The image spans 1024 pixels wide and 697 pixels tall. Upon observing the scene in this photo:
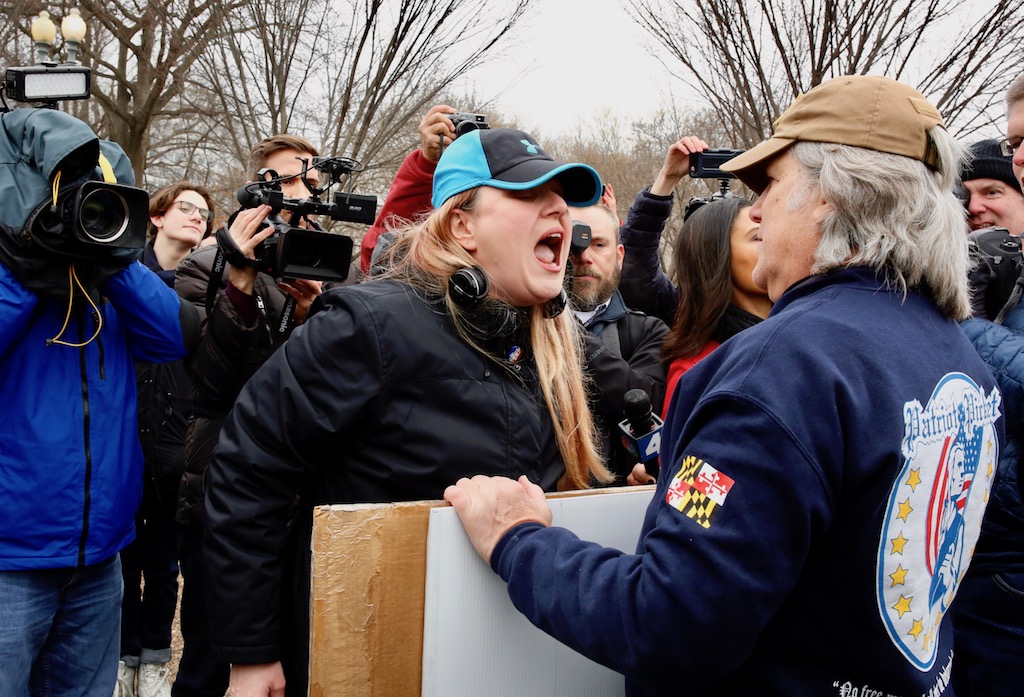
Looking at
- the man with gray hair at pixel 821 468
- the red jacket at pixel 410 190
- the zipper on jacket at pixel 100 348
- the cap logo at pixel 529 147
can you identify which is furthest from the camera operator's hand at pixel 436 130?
the man with gray hair at pixel 821 468

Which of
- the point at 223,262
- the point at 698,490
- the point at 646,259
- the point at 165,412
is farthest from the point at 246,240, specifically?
the point at 698,490

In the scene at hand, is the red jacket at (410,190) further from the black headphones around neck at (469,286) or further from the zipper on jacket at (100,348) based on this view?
the black headphones around neck at (469,286)

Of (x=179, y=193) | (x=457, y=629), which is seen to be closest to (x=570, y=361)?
(x=457, y=629)

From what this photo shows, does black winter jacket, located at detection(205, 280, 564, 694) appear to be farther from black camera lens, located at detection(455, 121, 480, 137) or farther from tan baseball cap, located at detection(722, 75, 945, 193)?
black camera lens, located at detection(455, 121, 480, 137)

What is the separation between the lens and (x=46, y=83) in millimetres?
2646

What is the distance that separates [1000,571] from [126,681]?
3909 millimetres

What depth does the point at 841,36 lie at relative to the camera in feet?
18.9

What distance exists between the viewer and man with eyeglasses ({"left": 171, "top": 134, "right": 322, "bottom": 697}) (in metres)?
2.69

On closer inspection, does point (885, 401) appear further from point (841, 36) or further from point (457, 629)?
point (841, 36)

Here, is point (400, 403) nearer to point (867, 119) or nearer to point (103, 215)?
point (867, 119)

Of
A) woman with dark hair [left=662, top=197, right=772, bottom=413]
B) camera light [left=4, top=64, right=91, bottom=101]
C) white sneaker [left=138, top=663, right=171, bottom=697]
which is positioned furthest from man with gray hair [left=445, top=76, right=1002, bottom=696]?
white sneaker [left=138, top=663, right=171, bottom=697]

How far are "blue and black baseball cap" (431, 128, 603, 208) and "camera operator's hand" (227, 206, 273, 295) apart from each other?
34.2 inches

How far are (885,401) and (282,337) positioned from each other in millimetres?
2329

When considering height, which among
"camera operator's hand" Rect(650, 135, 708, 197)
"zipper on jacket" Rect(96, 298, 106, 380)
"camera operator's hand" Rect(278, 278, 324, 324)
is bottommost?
"zipper on jacket" Rect(96, 298, 106, 380)
